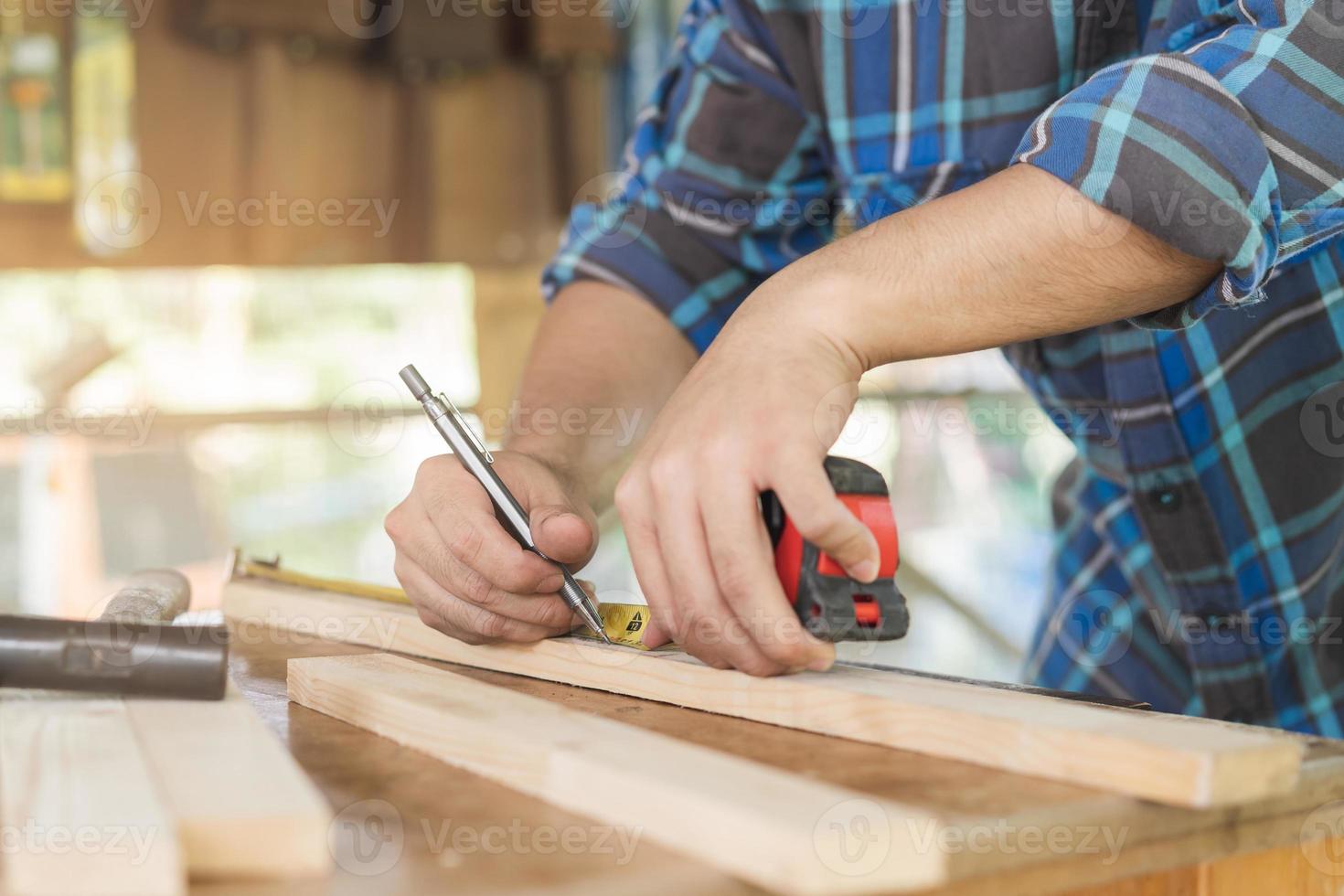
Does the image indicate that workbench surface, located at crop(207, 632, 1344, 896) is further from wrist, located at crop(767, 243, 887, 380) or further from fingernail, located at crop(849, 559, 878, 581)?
wrist, located at crop(767, 243, 887, 380)

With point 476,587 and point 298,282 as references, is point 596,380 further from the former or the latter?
point 298,282

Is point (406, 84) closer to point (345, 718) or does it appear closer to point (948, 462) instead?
point (948, 462)

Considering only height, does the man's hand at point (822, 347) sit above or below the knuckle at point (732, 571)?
above

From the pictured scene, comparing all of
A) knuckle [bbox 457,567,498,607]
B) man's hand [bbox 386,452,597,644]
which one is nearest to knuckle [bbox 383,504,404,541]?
man's hand [bbox 386,452,597,644]

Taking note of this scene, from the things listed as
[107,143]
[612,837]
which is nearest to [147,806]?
[612,837]

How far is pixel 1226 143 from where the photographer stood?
0.81 m

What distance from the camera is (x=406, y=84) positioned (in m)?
3.29

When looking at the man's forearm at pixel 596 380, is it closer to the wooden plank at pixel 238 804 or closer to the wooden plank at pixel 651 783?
the wooden plank at pixel 651 783

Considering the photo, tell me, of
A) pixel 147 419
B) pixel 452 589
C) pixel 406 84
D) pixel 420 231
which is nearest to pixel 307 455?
pixel 147 419

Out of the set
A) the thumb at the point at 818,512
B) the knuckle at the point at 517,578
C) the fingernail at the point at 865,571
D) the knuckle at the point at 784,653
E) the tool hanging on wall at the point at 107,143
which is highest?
the tool hanging on wall at the point at 107,143

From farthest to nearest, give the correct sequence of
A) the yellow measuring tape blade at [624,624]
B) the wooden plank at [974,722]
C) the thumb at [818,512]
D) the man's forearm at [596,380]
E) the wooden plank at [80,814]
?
the man's forearm at [596,380]
the yellow measuring tape blade at [624,624]
the thumb at [818,512]
the wooden plank at [974,722]
the wooden plank at [80,814]

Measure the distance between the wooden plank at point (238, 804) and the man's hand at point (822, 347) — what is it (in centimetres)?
29

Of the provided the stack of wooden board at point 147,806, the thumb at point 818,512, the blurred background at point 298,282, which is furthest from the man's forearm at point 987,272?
the blurred background at point 298,282

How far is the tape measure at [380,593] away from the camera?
3.35 feet
